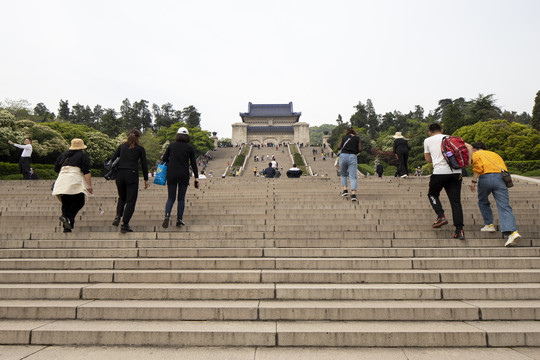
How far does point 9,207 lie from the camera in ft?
28.6

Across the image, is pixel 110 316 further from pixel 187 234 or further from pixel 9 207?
pixel 9 207

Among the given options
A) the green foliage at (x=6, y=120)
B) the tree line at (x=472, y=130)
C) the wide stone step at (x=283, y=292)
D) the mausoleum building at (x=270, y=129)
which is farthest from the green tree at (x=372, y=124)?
the wide stone step at (x=283, y=292)

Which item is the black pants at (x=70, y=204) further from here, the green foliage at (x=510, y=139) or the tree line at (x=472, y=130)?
the green foliage at (x=510, y=139)

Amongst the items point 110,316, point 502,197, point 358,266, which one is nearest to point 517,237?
point 502,197

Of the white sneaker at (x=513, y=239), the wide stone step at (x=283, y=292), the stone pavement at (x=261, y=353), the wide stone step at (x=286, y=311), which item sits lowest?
the stone pavement at (x=261, y=353)

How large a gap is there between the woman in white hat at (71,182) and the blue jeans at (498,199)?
616cm

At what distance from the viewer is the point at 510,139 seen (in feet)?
95.6

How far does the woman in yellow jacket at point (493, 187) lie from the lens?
5238mm

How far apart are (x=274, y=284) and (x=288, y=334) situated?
0.97 m

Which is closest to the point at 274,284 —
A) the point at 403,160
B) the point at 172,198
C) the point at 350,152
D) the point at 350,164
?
the point at 172,198

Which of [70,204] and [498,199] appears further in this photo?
[70,204]

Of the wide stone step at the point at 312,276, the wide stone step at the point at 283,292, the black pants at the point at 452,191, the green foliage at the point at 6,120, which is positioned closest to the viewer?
the wide stone step at the point at 283,292

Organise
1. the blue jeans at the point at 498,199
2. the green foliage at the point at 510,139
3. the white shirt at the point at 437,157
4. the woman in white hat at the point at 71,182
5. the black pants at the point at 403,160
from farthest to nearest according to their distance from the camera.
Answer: the green foliage at the point at 510,139, the black pants at the point at 403,160, the woman in white hat at the point at 71,182, the white shirt at the point at 437,157, the blue jeans at the point at 498,199

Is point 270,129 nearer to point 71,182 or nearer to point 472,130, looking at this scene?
point 472,130
